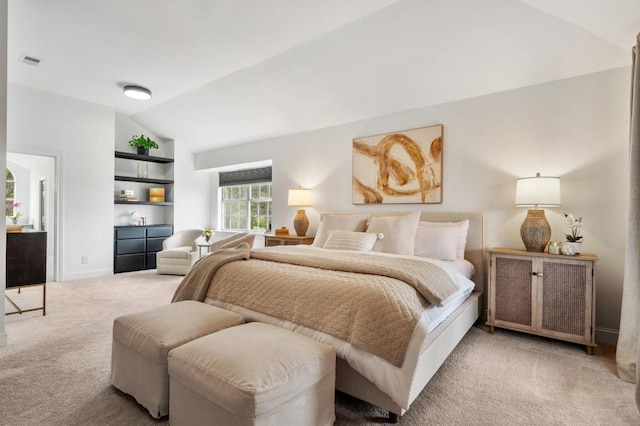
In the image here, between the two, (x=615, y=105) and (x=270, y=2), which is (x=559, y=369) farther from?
(x=270, y=2)

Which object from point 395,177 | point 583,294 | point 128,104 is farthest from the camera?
point 128,104

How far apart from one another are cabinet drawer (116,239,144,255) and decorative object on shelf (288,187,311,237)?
303 centimetres

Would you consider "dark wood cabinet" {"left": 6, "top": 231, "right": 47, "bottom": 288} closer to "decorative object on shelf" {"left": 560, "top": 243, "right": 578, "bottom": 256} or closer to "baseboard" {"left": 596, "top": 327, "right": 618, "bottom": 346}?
"decorative object on shelf" {"left": 560, "top": 243, "right": 578, "bottom": 256}

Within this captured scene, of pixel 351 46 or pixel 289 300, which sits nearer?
pixel 289 300

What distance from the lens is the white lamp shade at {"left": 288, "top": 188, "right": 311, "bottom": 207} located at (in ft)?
15.3

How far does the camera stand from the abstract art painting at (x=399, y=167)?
3.70 m

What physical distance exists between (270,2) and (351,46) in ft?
2.89

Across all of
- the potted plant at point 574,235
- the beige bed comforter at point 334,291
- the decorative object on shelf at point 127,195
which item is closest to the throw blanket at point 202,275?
the beige bed comforter at point 334,291

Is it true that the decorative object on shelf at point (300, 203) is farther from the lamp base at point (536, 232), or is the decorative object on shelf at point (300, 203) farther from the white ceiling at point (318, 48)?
the lamp base at point (536, 232)

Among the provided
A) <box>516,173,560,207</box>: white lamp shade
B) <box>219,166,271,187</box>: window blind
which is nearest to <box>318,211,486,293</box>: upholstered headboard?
<box>516,173,560,207</box>: white lamp shade

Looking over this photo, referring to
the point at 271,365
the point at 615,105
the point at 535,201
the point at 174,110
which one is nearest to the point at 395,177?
the point at 535,201

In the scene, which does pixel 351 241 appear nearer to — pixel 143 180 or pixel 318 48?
pixel 318 48

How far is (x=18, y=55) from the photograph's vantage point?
3.72 meters

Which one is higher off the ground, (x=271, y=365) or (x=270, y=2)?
(x=270, y=2)
